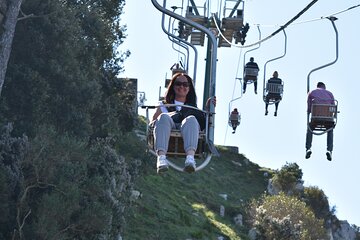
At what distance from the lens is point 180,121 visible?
1252 centimetres

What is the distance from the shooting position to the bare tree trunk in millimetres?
26822

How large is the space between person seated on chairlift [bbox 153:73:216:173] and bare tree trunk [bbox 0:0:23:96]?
14.7 m

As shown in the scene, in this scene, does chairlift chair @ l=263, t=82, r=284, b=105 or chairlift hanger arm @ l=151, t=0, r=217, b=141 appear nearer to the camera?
chairlift hanger arm @ l=151, t=0, r=217, b=141

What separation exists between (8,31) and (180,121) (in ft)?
51.9

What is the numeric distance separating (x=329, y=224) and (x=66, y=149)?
30.1m

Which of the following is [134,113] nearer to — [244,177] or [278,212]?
[278,212]

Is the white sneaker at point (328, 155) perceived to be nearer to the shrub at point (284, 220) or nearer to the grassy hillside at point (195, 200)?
the grassy hillside at point (195, 200)

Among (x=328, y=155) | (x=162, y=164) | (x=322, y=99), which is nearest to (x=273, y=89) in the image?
(x=328, y=155)

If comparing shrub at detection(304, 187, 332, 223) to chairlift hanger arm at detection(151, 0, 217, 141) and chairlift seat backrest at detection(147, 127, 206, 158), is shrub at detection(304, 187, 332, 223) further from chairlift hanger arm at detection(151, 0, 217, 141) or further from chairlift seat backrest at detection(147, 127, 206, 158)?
chairlift hanger arm at detection(151, 0, 217, 141)

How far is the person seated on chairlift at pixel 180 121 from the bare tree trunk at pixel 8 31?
48.1ft

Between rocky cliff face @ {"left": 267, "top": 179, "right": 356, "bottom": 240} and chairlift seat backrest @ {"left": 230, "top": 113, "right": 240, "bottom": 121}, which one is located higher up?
chairlift seat backrest @ {"left": 230, "top": 113, "right": 240, "bottom": 121}

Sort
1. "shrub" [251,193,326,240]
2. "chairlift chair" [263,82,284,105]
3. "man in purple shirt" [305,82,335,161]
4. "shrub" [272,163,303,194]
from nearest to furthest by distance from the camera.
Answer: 1. "man in purple shirt" [305,82,335,161]
2. "chairlift chair" [263,82,284,105]
3. "shrub" [251,193,326,240]
4. "shrub" [272,163,303,194]

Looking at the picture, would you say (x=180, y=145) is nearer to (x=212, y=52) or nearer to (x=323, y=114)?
(x=212, y=52)

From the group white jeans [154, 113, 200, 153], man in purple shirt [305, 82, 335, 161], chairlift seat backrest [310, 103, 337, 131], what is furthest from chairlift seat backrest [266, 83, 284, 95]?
white jeans [154, 113, 200, 153]
